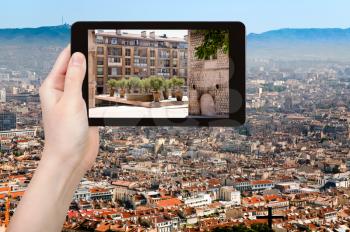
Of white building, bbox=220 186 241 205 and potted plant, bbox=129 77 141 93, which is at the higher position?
potted plant, bbox=129 77 141 93

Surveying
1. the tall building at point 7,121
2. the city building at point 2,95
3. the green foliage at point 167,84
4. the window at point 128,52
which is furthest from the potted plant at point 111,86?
the city building at point 2,95

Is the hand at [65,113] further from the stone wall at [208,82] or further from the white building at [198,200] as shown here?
the white building at [198,200]

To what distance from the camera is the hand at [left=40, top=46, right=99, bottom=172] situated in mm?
501

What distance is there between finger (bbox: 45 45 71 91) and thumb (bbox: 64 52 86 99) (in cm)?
2

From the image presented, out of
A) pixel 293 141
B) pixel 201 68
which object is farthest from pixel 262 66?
pixel 201 68

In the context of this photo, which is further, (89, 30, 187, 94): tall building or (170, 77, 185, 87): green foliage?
(170, 77, 185, 87): green foliage

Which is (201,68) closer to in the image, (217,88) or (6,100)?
(217,88)

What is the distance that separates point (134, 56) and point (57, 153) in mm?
1212

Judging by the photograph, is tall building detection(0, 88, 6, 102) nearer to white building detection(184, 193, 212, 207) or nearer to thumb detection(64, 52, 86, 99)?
white building detection(184, 193, 212, 207)

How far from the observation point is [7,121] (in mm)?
9906

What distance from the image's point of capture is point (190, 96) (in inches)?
34.6

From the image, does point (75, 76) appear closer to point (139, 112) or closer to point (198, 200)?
point (139, 112)

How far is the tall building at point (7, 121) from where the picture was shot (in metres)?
9.79

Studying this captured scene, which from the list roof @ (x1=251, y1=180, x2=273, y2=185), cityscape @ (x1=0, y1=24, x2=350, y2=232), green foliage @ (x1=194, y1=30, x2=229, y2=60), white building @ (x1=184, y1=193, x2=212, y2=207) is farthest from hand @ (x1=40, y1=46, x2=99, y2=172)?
roof @ (x1=251, y1=180, x2=273, y2=185)
